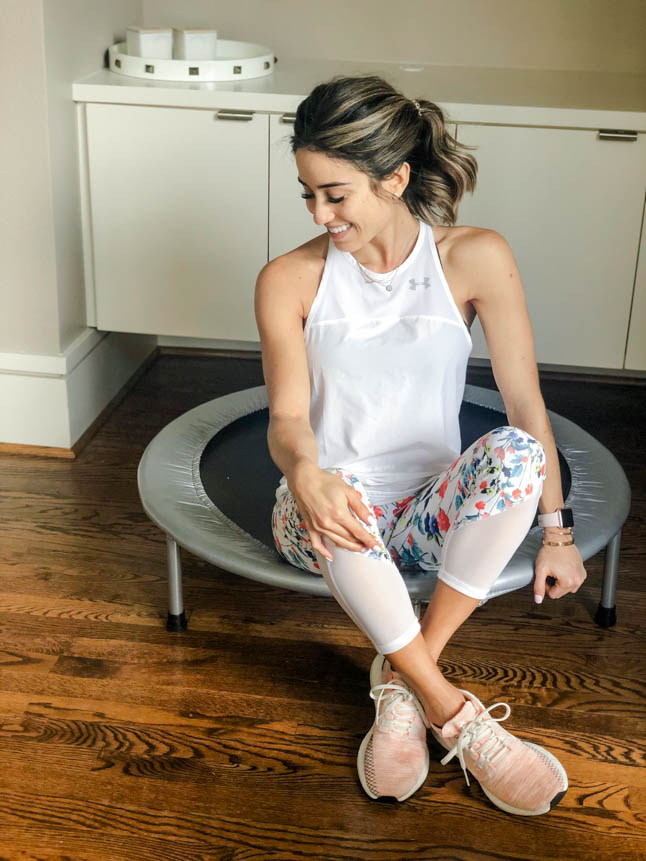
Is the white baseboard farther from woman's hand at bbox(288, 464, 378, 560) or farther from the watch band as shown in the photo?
the watch band

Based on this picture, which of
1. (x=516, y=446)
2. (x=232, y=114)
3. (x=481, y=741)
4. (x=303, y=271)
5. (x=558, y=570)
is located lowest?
(x=481, y=741)

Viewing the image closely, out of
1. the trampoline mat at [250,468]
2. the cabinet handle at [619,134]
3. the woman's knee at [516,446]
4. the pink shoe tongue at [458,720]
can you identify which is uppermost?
the cabinet handle at [619,134]

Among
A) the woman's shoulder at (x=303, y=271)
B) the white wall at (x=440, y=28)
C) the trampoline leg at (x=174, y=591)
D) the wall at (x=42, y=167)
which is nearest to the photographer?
the woman's shoulder at (x=303, y=271)

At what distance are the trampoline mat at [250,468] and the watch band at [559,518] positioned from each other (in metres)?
0.22

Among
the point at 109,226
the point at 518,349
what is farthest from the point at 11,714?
the point at 109,226

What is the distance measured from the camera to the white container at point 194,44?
2.61 metres

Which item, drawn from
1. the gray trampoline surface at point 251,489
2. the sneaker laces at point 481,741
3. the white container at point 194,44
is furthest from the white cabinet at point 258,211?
the sneaker laces at point 481,741

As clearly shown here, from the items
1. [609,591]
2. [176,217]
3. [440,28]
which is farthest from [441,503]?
[440,28]

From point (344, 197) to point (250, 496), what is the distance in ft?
2.25

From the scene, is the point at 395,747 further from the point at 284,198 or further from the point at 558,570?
the point at 284,198

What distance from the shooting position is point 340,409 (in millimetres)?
1688

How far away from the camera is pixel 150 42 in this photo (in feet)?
8.51

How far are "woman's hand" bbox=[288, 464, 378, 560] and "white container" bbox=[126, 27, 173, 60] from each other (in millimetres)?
1519

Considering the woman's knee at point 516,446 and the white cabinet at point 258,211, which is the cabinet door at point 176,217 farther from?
the woman's knee at point 516,446
